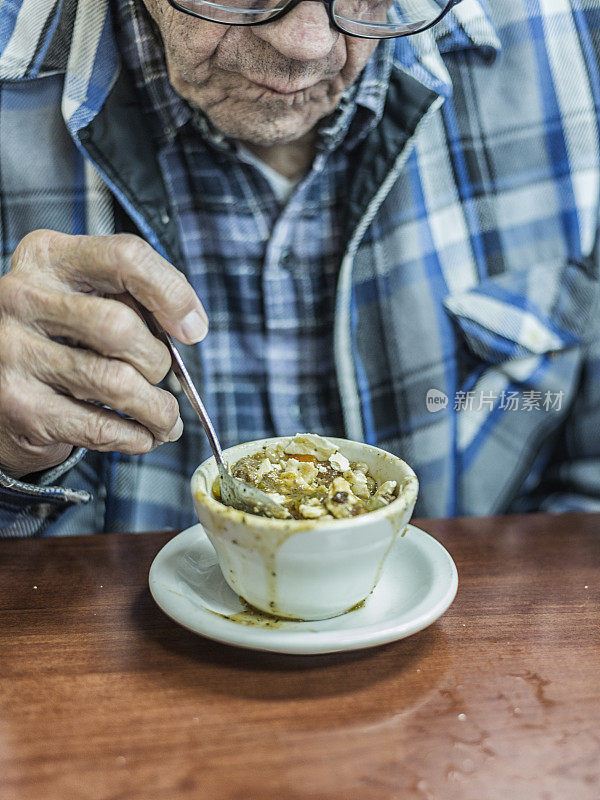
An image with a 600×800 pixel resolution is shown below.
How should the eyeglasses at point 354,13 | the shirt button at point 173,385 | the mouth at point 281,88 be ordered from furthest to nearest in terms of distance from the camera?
the shirt button at point 173,385
the mouth at point 281,88
the eyeglasses at point 354,13

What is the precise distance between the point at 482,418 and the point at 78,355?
1066 millimetres

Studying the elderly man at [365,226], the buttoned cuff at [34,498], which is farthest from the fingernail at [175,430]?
the elderly man at [365,226]

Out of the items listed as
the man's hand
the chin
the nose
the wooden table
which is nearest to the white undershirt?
the chin

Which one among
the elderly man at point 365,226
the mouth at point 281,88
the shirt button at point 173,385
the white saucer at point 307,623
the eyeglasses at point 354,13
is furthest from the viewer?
the shirt button at point 173,385

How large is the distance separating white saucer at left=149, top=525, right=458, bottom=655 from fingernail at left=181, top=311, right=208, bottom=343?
316 mm

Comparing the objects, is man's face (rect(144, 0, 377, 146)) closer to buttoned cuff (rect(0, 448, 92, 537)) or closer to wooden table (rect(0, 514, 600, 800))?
buttoned cuff (rect(0, 448, 92, 537))

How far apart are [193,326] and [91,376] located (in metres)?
0.15

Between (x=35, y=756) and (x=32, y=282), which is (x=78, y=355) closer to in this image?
(x=32, y=282)

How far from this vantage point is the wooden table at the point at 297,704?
0.71m

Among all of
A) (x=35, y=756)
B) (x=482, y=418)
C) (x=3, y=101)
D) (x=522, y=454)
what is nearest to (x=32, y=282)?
(x=35, y=756)

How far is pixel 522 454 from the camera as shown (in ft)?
5.93

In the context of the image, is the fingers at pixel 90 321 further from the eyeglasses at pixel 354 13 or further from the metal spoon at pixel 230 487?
the eyeglasses at pixel 354 13

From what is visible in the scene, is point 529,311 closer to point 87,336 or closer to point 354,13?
point 354,13

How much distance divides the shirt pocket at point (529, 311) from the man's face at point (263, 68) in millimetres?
559
